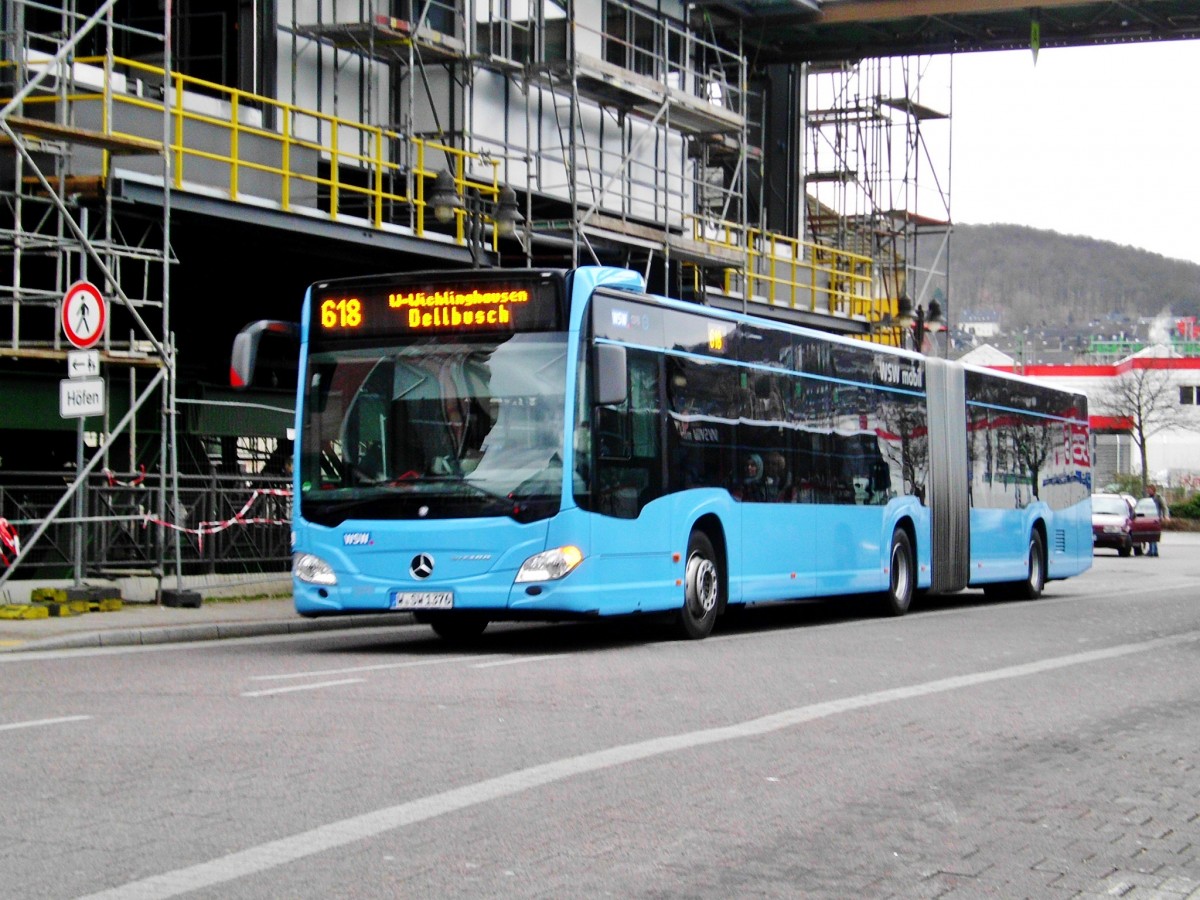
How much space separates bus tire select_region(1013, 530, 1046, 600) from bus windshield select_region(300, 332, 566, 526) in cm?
1293

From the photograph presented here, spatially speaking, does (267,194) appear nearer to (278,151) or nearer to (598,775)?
(278,151)

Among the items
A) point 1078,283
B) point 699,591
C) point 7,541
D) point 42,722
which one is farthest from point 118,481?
point 1078,283

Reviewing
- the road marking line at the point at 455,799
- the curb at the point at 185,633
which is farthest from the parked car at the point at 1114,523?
the road marking line at the point at 455,799

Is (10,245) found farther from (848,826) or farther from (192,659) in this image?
(848,826)

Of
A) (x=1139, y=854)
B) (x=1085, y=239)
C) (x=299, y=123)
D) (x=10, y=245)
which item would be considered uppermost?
(x=1085, y=239)

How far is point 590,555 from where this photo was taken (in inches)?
590

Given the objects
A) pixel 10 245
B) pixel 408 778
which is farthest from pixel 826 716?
pixel 10 245

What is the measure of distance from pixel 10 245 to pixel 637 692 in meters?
11.4

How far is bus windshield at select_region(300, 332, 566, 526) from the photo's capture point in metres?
14.9

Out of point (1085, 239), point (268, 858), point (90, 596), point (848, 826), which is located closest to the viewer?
point (268, 858)

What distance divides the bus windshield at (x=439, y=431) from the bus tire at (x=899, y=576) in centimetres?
760

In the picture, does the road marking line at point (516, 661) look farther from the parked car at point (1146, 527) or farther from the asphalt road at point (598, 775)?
the parked car at point (1146, 527)

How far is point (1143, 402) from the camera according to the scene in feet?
290

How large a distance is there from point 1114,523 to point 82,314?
120 ft
